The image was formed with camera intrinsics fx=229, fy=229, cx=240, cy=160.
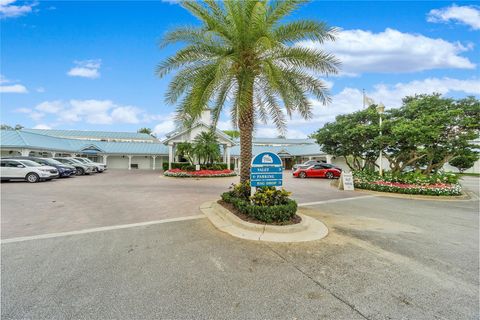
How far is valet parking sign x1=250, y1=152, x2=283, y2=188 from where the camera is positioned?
6.68 meters

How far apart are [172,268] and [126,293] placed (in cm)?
83

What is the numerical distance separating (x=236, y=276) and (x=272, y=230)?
2.20m

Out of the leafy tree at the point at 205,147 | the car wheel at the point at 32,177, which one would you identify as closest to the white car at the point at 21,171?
the car wheel at the point at 32,177

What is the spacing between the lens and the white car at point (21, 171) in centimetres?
1570

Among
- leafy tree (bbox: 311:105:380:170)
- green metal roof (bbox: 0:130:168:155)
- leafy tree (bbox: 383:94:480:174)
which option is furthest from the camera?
green metal roof (bbox: 0:130:168:155)

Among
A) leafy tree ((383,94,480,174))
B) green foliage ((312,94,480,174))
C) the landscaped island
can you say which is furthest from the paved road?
green foliage ((312,94,480,174))

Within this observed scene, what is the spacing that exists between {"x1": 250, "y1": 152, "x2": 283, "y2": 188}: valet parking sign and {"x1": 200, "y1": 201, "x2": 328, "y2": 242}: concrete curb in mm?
1234

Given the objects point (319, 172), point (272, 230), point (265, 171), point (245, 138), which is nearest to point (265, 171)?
point (265, 171)

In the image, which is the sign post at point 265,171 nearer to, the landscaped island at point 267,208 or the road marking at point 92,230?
the landscaped island at point 267,208

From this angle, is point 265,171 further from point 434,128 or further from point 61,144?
point 61,144

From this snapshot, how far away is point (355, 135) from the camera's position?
1477cm

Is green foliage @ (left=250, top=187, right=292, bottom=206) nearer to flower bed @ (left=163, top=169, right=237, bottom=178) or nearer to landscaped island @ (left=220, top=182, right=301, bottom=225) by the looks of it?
landscaped island @ (left=220, top=182, right=301, bottom=225)

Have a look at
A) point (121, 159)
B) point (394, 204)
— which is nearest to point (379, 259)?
point (394, 204)

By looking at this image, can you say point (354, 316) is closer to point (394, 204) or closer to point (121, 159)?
point (394, 204)
